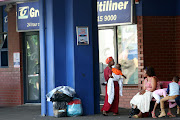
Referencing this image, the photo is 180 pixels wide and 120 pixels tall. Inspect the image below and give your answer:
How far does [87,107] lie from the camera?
13.1 m

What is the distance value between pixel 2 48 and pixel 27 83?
1.86 m

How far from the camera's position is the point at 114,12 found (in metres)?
15.2

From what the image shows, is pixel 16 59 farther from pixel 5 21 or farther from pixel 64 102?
pixel 64 102

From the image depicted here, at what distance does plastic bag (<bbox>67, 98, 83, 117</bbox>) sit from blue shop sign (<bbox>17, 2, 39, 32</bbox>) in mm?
5066

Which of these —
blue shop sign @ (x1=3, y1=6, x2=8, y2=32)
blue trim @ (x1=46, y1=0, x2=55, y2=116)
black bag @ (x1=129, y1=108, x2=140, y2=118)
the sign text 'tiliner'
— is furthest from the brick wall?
black bag @ (x1=129, y1=108, x2=140, y2=118)

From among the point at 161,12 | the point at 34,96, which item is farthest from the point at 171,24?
the point at 34,96

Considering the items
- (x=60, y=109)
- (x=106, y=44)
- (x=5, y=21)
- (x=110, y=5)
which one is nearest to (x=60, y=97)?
(x=60, y=109)

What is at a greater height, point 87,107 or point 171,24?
point 171,24

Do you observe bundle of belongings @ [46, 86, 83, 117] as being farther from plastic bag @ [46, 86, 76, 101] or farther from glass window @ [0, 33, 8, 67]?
glass window @ [0, 33, 8, 67]

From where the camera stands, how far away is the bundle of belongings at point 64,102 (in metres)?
12.6

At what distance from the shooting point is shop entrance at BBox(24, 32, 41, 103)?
57.5 feet

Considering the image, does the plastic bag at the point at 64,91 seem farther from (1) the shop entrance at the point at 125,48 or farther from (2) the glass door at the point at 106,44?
(2) the glass door at the point at 106,44

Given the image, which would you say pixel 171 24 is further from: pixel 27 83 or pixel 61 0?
pixel 27 83

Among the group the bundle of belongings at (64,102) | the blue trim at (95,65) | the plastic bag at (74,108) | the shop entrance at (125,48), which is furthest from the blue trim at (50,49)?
the shop entrance at (125,48)
